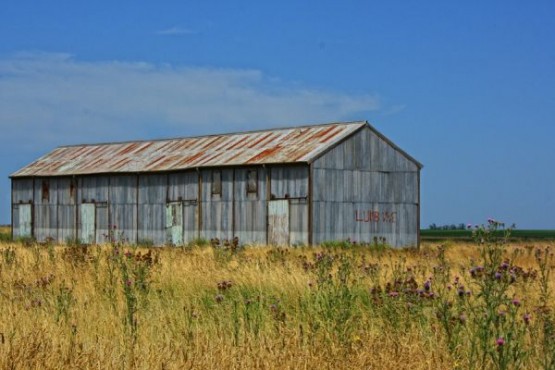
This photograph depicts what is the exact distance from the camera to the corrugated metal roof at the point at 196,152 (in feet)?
117

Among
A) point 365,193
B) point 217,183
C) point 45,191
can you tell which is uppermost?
point 217,183

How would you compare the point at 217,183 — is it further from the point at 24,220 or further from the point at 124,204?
the point at 24,220

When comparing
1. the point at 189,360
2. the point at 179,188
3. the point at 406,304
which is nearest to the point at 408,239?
the point at 179,188

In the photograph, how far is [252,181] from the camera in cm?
3534

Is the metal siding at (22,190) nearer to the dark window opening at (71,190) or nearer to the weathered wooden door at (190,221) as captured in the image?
the dark window opening at (71,190)

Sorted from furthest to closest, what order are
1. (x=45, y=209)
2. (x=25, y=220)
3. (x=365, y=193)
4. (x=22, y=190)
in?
(x=22, y=190)
(x=25, y=220)
(x=45, y=209)
(x=365, y=193)

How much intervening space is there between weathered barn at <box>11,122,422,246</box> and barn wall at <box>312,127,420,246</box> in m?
0.04

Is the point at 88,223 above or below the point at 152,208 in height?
below

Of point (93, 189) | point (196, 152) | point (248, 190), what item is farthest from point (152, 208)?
point (248, 190)

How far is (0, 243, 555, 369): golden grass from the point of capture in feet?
25.9

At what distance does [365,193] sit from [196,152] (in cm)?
875

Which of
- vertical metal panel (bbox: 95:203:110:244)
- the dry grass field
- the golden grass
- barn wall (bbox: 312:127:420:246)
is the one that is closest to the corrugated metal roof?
barn wall (bbox: 312:127:420:246)

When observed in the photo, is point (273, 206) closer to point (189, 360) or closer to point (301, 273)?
point (301, 273)

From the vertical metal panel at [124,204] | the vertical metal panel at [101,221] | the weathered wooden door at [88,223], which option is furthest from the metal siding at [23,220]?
the vertical metal panel at [124,204]
